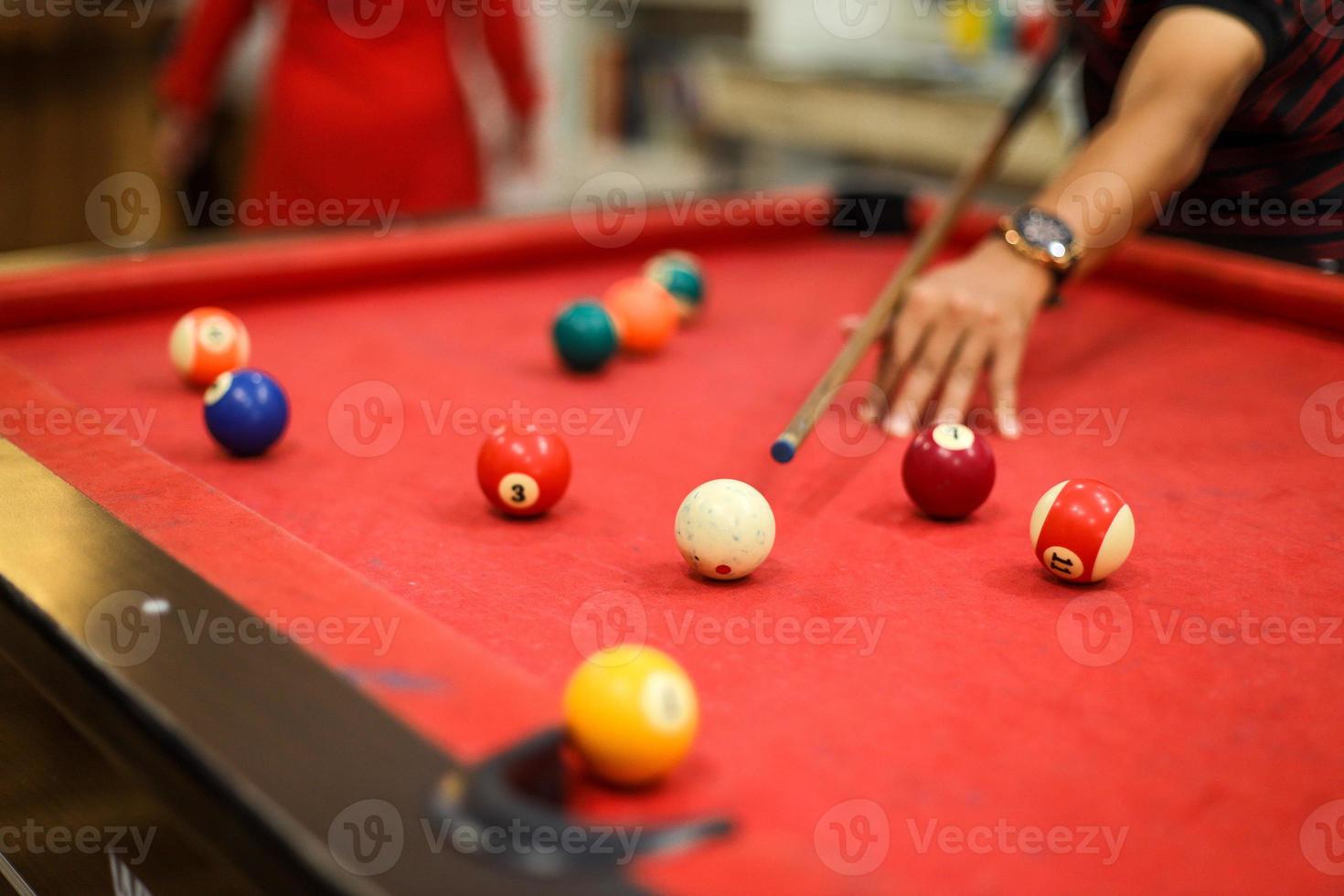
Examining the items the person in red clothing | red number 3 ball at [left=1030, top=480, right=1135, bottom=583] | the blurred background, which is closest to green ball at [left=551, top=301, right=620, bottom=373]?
red number 3 ball at [left=1030, top=480, right=1135, bottom=583]

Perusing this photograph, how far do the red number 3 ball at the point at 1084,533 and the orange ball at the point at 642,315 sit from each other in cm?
86

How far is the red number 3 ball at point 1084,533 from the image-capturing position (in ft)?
3.85

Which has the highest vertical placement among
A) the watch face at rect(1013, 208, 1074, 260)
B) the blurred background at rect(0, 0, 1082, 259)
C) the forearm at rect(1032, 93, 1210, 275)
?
the forearm at rect(1032, 93, 1210, 275)

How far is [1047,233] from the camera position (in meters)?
1.75

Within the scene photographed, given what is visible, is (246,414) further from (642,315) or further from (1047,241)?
(1047,241)

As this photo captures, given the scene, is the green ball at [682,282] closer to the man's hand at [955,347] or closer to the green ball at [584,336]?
the green ball at [584,336]

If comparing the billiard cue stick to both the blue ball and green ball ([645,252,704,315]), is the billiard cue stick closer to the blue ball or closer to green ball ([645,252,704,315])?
green ball ([645,252,704,315])

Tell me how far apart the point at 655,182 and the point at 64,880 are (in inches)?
158

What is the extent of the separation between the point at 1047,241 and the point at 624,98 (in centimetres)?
392

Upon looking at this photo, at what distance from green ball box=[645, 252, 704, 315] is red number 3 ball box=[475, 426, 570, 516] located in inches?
31.8

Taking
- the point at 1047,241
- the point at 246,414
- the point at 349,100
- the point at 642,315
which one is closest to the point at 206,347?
the point at 246,414

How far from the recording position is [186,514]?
117 cm

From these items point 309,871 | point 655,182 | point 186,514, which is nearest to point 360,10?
point 655,182

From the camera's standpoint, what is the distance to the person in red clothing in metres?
3.45
